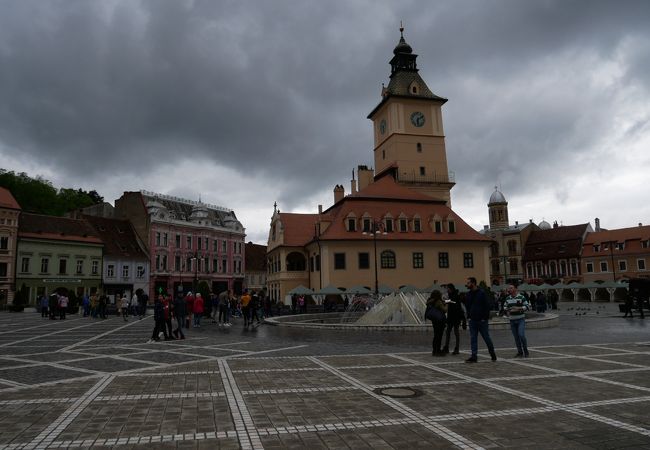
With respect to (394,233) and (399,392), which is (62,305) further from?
(394,233)

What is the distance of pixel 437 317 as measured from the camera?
40.4 feet

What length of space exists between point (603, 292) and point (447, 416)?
248 feet

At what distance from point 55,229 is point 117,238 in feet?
28.2

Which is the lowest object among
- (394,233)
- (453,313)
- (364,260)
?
(453,313)

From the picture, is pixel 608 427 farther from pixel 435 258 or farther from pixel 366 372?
pixel 435 258

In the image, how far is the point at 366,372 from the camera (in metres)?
9.99

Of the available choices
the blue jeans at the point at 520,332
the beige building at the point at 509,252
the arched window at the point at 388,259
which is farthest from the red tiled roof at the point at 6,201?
the beige building at the point at 509,252

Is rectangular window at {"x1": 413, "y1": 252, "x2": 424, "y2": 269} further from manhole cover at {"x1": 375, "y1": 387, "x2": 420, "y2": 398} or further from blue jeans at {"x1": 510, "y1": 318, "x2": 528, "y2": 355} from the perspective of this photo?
manhole cover at {"x1": 375, "y1": 387, "x2": 420, "y2": 398}

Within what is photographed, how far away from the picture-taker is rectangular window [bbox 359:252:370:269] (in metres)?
48.0

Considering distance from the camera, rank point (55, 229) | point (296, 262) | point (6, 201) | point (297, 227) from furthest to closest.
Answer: point (55, 229), point (297, 227), point (296, 262), point (6, 201)

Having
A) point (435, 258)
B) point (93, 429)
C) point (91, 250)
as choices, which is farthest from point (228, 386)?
point (91, 250)

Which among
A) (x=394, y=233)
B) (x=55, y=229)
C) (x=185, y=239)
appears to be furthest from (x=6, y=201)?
(x=394, y=233)

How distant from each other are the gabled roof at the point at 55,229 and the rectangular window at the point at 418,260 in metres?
39.0

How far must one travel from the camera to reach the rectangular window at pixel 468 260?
51.0 metres
